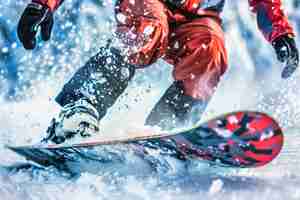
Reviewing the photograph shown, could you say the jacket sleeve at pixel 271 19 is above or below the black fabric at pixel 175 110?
above

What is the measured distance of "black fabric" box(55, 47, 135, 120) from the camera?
1.57 m

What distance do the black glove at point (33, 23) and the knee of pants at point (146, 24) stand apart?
0.53 ft

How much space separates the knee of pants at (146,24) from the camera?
1.55m

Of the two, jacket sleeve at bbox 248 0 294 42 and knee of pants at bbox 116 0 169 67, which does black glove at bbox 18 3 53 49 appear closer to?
knee of pants at bbox 116 0 169 67

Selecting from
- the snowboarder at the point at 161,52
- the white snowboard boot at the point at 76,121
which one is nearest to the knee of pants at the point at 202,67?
the snowboarder at the point at 161,52

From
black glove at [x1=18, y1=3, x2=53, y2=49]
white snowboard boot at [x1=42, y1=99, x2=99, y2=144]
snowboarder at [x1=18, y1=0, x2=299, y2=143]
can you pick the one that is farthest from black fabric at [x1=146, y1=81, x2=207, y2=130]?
black glove at [x1=18, y1=3, x2=53, y2=49]

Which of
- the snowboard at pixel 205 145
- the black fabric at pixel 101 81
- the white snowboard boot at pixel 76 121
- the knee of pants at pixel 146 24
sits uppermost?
the knee of pants at pixel 146 24

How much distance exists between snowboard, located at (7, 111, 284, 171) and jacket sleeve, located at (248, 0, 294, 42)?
0.61ft

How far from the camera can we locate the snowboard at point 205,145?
1557 millimetres

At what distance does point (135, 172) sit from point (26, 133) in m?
0.27

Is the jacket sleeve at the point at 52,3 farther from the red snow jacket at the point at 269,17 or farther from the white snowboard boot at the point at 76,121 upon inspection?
the white snowboard boot at the point at 76,121

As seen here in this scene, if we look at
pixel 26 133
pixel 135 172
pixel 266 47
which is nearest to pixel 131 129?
pixel 135 172

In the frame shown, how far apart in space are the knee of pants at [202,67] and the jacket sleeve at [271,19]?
102 millimetres

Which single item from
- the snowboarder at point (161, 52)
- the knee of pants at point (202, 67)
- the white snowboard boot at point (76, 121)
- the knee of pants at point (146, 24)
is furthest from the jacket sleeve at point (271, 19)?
the white snowboard boot at point (76, 121)
